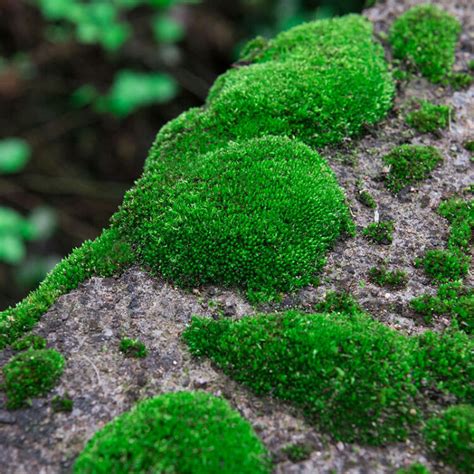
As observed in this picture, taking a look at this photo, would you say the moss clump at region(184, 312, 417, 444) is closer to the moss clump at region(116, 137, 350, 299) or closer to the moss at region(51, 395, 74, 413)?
the moss clump at region(116, 137, 350, 299)

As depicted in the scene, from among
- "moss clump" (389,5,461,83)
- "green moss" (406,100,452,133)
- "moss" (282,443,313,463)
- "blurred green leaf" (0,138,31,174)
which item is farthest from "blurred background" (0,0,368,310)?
"moss" (282,443,313,463)

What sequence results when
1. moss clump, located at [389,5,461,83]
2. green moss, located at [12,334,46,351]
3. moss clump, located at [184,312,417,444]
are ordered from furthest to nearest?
moss clump, located at [389,5,461,83]
green moss, located at [12,334,46,351]
moss clump, located at [184,312,417,444]

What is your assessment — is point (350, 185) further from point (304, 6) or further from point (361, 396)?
point (304, 6)

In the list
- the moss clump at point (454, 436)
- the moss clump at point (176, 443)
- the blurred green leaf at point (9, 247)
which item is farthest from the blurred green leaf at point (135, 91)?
the moss clump at point (454, 436)

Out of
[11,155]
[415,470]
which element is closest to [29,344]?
[415,470]

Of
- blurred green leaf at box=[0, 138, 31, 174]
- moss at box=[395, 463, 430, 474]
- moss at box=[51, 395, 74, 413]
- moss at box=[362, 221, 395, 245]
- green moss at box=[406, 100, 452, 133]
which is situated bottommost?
moss at box=[395, 463, 430, 474]
